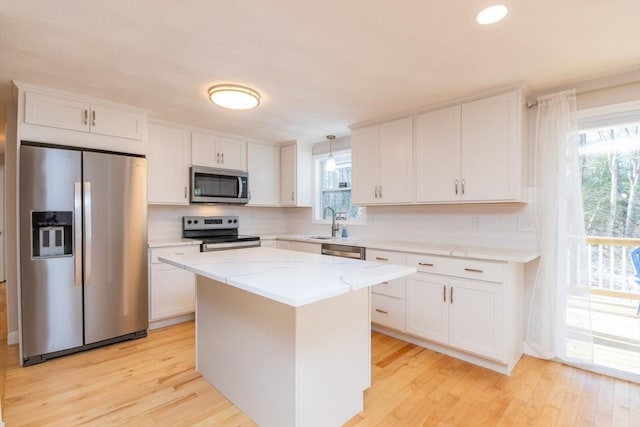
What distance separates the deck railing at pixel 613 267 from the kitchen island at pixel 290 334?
7.21 feet

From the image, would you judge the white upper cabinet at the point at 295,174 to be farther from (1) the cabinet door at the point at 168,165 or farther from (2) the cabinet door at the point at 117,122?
(2) the cabinet door at the point at 117,122

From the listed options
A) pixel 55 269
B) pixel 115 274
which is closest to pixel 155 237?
pixel 115 274

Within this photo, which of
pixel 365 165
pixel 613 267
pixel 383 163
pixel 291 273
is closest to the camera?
pixel 291 273

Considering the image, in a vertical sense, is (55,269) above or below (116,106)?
below

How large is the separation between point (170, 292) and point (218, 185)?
4.54 ft

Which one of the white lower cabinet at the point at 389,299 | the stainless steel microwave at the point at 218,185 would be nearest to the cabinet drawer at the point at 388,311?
the white lower cabinet at the point at 389,299

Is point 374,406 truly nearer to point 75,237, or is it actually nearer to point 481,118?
point 481,118

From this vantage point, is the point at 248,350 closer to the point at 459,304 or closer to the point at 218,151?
the point at 459,304

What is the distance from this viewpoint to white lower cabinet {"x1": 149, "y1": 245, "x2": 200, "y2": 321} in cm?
326

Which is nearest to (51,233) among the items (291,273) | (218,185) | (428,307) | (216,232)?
(218,185)

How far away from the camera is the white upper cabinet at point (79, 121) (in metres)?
2.52

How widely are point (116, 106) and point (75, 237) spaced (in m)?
1.24

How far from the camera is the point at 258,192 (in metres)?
4.50

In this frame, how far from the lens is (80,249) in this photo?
8.82 ft
